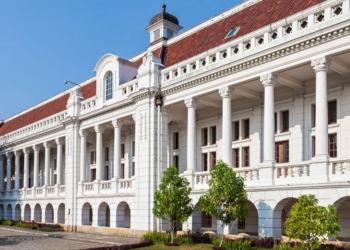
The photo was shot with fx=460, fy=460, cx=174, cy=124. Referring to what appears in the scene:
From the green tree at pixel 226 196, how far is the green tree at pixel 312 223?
425 centimetres

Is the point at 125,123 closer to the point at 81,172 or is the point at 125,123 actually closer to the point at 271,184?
the point at 81,172

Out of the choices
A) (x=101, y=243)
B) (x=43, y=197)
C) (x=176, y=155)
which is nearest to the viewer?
(x=101, y=243)

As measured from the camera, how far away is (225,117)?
2503 cm

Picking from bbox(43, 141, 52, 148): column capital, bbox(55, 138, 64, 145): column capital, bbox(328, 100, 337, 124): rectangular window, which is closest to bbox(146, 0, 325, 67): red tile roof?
bbox(328, 100, 337, 124): rectangular window

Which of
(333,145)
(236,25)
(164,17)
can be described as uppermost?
(164,17)

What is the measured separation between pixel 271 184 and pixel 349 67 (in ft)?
22.3

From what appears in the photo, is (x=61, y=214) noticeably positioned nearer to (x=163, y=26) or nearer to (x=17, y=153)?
(x=17, y=153)

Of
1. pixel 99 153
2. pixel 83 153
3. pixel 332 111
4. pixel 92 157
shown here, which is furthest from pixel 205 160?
pixel 92 157

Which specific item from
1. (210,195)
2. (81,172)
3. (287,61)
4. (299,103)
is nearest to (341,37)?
(287,61)

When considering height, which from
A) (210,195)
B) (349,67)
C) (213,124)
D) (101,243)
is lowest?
(101,243)

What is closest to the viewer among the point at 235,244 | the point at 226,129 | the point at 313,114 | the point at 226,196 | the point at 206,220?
the point at 235,244

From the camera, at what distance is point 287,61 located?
21797 millimetres

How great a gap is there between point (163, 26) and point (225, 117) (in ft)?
47.4

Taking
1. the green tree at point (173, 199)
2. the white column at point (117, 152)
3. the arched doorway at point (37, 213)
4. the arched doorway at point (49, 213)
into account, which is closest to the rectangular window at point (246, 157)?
the green tree at point (173, 199)
